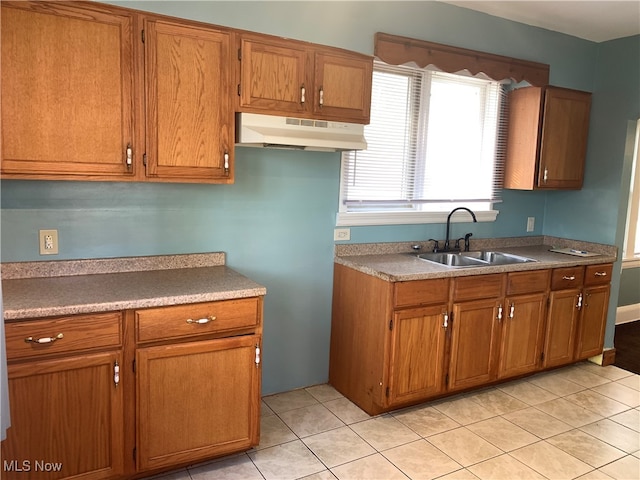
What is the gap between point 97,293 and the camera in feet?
7.09

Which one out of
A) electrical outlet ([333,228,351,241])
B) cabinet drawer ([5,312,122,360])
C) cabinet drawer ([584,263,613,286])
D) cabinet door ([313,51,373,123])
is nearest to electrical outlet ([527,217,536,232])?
cabinet drawer ([584,263,613,286])

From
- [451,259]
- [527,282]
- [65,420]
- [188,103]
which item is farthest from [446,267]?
[65,420]

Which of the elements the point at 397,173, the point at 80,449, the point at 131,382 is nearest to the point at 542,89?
the point at 397,173

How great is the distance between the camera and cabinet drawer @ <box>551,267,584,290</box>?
3477 millimetres

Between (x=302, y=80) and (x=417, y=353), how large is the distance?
1.67 metres

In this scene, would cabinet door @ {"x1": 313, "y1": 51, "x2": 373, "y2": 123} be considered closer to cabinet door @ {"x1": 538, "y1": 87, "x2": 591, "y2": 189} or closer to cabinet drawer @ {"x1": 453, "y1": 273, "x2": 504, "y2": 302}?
cabinet drawer @ {"x1": 453, "y1": 273, "x2": 504, "y2": 302}

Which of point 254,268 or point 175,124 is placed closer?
point 175,124

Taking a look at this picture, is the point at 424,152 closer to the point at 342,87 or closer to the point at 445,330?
the point at 342,87

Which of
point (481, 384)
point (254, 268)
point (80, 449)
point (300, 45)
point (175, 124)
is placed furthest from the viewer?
point (481, 384)

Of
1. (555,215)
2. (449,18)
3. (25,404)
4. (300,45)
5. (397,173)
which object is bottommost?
(25,404)

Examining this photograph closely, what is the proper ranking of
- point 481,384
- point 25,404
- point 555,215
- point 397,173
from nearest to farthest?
point 25,404 < point 481,384 < point 397,173 < point 555,215

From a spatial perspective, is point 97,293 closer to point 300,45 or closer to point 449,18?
point 300,45

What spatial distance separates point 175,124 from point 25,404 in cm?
134

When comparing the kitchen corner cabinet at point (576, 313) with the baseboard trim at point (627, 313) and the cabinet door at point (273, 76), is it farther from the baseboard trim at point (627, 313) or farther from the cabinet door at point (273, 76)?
the cabinet door at point (273, 76)
